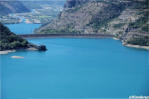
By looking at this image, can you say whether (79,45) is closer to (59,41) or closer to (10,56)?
(59,41)

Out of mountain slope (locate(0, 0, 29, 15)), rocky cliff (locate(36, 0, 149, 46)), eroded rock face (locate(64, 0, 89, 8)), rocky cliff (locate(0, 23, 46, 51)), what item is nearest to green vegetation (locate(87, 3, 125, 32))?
rocky cliff (locate(36, 0, 149, 46))

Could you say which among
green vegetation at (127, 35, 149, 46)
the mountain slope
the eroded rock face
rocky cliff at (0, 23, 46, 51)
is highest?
the eroded rock face

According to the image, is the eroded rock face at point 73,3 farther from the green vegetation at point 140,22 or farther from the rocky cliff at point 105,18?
the green vegetation at point 140,22

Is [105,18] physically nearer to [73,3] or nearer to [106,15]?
[106,15]

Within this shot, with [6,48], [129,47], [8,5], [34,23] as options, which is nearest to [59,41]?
[129,47]

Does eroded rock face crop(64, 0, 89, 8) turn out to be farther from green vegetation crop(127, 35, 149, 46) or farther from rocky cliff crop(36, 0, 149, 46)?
green vegetation crop(127, 35, 149, 46)

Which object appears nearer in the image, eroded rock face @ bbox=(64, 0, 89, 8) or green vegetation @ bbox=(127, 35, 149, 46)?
green vegetation @ bbox=(127, 35, 149, 46)

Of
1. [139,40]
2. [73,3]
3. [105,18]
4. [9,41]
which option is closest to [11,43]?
[9,41]
